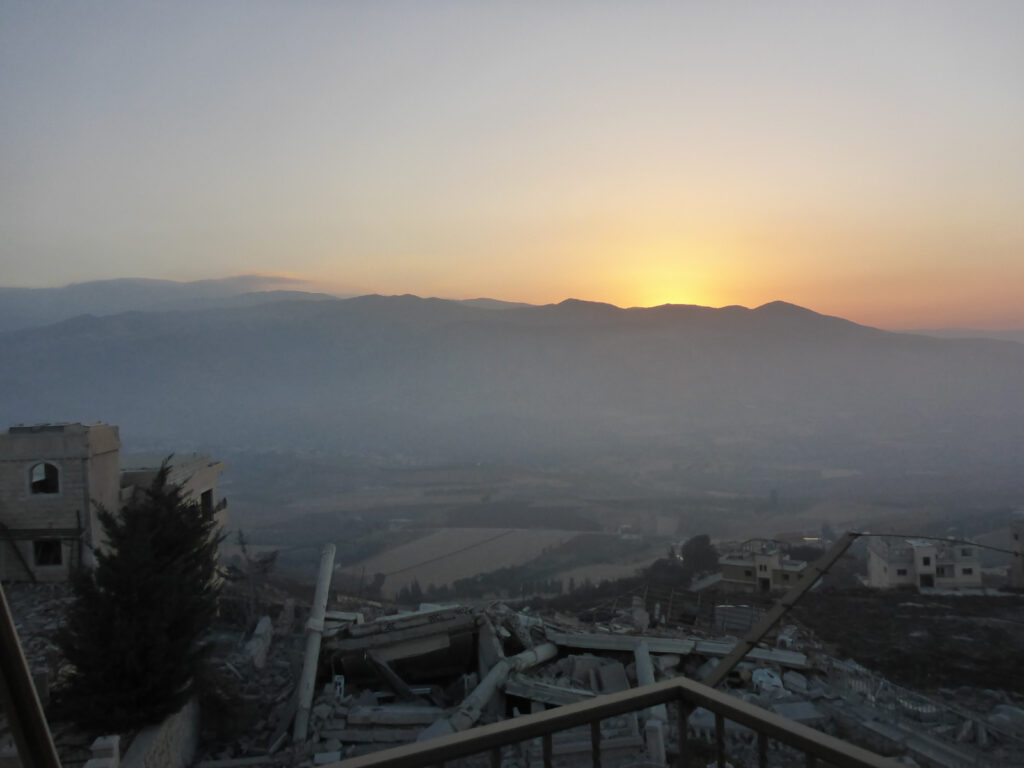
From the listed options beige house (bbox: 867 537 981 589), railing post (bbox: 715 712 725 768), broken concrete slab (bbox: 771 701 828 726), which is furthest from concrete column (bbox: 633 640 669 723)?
beige house (bbox: 867 537 981 589)

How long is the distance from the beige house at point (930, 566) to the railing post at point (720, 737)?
2631 centimetres

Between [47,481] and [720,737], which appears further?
[47,481]

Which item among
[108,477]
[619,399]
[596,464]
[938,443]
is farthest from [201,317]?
[108,477]

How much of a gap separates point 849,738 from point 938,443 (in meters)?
107

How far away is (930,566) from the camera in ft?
86.0

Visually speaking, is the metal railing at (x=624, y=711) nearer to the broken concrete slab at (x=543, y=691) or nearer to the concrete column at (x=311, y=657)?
the broken concrete slab at (x=543, y=691)

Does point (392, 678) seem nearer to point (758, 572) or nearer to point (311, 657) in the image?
point (311, 657)

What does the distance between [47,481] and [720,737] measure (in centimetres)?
1497

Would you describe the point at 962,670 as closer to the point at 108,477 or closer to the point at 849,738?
the point at 849,738

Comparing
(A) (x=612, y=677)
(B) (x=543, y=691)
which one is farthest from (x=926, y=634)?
(B) (x=543, y=691)

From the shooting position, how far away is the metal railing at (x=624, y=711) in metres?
2.14

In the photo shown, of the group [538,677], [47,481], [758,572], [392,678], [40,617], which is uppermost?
[47,481]

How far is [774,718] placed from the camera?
2344 mm

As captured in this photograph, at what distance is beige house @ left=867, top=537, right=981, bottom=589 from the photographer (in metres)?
25.8
